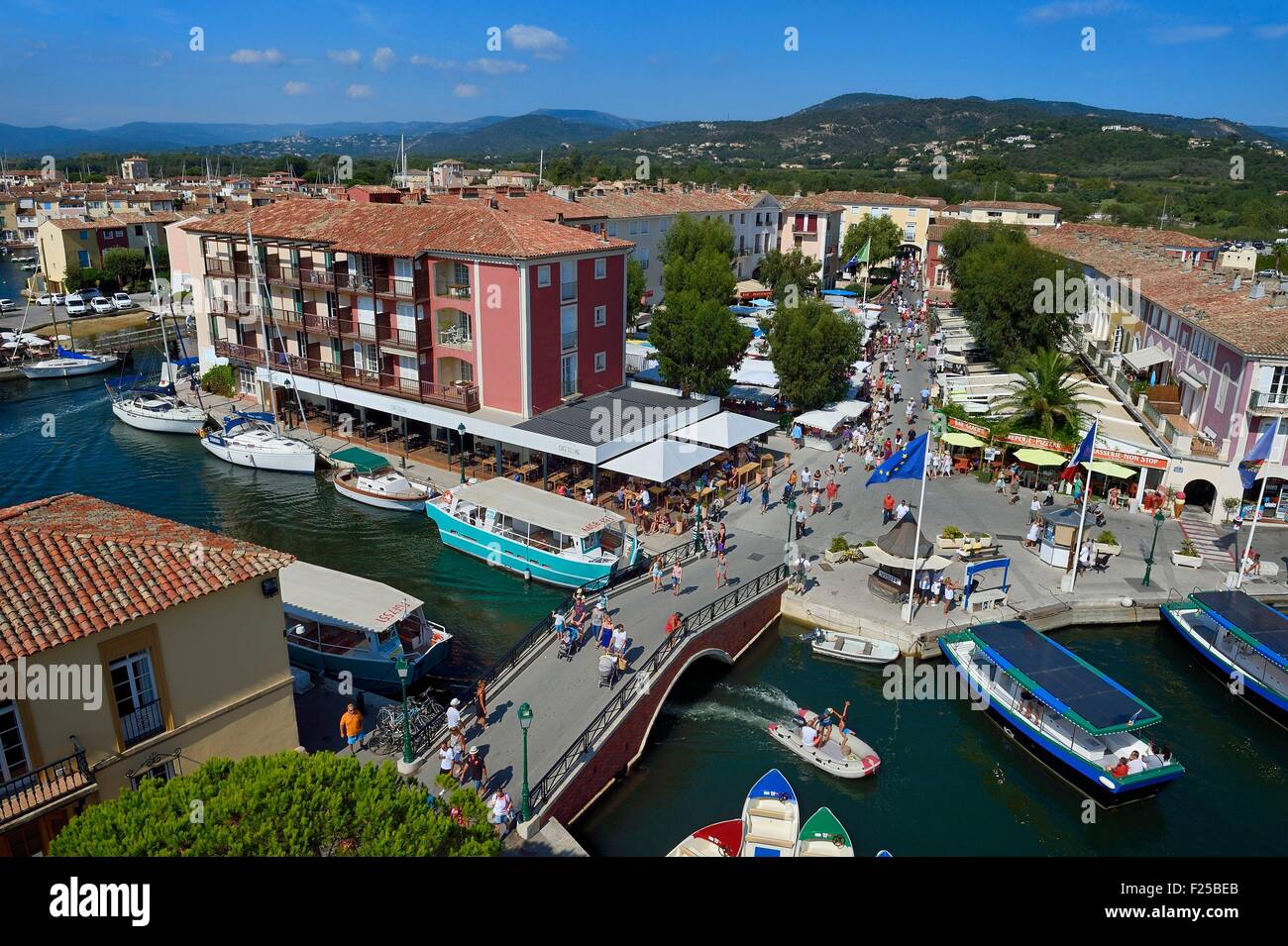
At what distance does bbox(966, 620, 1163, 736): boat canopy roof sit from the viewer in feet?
75.8

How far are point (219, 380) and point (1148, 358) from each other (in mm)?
52521

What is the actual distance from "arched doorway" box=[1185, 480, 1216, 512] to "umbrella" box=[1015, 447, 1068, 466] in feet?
17.4

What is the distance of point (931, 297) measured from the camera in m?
89.8

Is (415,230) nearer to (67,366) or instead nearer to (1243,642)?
(67,366)

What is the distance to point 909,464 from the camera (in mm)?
27688

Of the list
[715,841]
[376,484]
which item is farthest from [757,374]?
[715,841]

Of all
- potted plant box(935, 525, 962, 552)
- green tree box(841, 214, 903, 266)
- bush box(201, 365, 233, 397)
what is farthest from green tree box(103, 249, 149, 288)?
potted plant box(935, 525, 962, 552)

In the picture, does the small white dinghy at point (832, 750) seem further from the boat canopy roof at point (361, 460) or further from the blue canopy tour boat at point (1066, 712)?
the boat canopy roof at point (361, 460)

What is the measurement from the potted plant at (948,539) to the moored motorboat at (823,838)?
15.3m

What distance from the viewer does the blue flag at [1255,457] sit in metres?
32.2

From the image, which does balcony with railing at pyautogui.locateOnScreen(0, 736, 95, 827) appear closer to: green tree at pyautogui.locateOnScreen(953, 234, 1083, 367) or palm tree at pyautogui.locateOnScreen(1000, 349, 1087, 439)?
palm tree at pyautogui.locateOnScreen(1000, 349, 1087, 439)

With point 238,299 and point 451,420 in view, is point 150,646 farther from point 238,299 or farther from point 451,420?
point 238,299
